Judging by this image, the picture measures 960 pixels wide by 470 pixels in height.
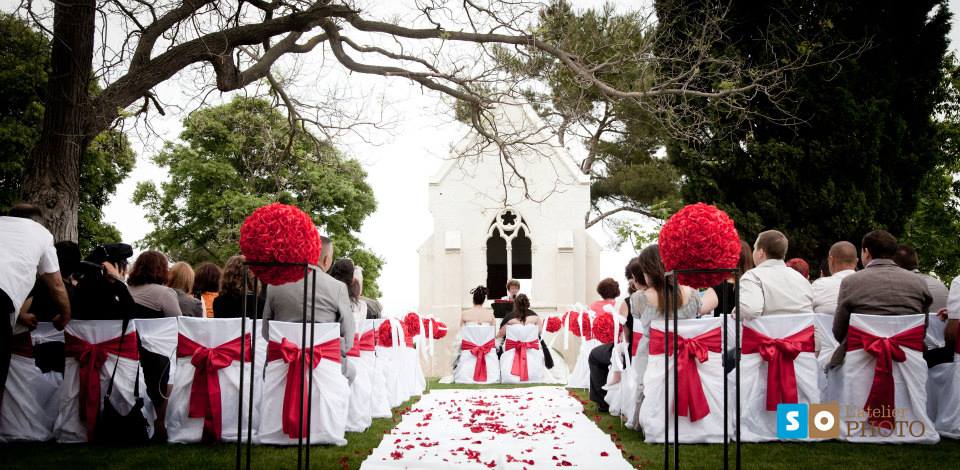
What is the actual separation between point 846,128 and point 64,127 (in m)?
13.8

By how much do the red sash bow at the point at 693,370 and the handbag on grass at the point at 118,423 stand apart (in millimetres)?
4194

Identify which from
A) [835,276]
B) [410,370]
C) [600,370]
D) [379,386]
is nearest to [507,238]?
[410,370]

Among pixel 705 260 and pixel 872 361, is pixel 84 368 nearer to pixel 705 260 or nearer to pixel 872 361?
pixel 705 260

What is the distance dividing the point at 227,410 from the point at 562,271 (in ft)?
55.0

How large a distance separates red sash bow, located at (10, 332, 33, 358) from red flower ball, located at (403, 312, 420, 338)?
5.13m

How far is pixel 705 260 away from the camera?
14.5 feet

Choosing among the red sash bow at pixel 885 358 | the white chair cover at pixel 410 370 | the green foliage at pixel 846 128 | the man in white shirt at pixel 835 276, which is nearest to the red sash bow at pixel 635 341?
the man in white shirt at pixel 835 276

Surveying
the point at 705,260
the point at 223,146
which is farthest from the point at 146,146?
the point at 223,146

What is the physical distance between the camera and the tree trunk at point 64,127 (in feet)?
31.1

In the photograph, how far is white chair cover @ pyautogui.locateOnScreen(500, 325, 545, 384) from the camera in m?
13.8

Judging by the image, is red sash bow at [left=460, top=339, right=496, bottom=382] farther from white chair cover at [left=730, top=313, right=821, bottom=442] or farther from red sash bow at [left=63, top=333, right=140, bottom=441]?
red sash bow at [left=63, top=333, right=140, bottom=441]

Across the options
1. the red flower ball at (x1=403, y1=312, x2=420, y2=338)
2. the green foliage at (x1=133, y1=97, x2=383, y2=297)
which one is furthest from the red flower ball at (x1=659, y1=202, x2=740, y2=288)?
the green foliage at (x1=133, y1=97, x2=383, y2=297)

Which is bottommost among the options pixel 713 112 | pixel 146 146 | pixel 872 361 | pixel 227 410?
pixel 227 410

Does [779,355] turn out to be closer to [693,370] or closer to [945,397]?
[693,370]
